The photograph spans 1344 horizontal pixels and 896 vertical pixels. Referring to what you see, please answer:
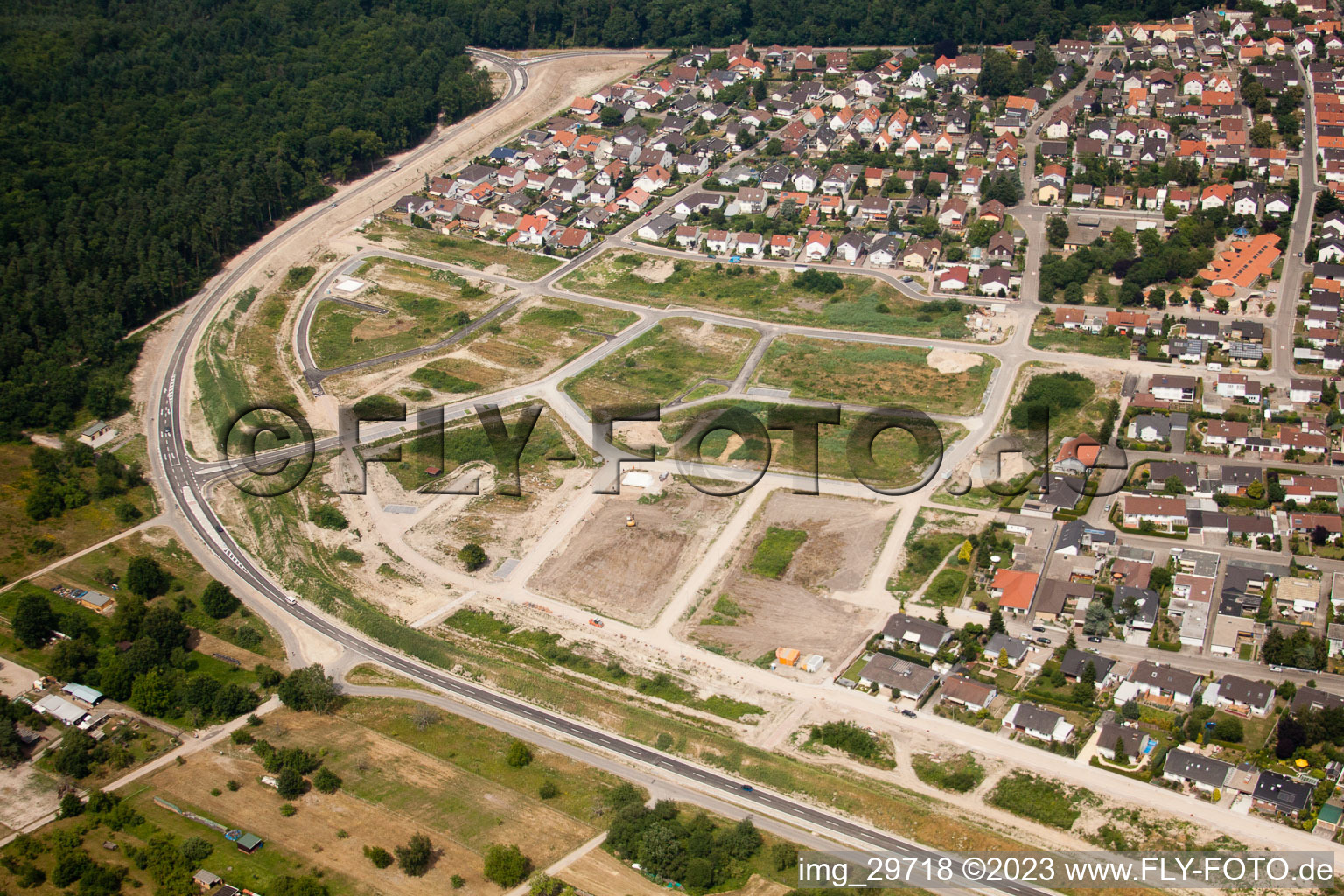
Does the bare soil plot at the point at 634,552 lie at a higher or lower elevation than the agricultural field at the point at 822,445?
lower

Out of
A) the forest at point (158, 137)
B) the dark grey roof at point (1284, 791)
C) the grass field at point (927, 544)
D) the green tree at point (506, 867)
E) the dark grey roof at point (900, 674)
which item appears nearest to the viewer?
the green tree at point (506, 867)

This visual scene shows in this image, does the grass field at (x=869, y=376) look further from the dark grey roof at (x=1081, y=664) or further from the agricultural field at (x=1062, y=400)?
the dark grey roof at (x=1081, y=664)

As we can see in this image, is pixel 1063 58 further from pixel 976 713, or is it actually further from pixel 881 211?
pixel 976 713

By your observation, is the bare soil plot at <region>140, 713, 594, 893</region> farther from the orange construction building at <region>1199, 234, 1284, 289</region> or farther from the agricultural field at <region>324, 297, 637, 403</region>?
the orange construction building at <region>1199, 234, 1284, 289</region>

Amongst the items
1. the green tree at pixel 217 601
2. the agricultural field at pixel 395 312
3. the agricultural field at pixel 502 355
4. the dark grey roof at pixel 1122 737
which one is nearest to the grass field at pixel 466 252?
the agricultural field at pixel 395 312

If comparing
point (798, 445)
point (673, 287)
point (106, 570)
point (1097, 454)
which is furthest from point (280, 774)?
point (673, 287)

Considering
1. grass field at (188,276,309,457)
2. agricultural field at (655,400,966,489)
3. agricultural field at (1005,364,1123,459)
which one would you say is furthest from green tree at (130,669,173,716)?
agricultural field at (1005,364,1123,459)

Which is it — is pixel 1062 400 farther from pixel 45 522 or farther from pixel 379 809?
pixel 45 522
